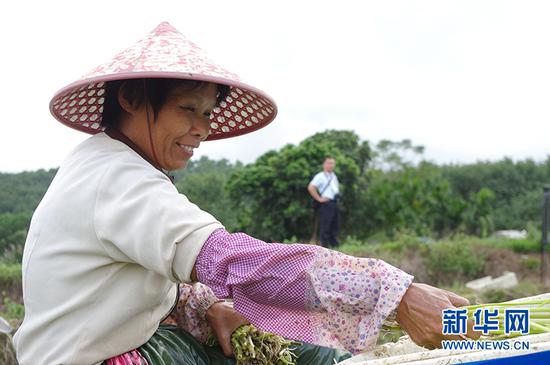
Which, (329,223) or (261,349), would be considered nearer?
(261,349)

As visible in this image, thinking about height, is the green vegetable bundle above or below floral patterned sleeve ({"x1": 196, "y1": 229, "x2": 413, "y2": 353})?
below

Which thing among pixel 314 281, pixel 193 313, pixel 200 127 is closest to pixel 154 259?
pixel 314 281

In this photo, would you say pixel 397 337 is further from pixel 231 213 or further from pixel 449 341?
pixel 231 213

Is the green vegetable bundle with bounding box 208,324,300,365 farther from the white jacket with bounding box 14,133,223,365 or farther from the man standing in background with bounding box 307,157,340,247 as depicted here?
the man standing in background with bounding box 307,157,340,247

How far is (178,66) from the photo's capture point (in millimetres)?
1597

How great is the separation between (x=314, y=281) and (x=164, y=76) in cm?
60

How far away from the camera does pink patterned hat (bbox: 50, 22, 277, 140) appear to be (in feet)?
5.20

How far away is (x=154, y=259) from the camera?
1427 mm

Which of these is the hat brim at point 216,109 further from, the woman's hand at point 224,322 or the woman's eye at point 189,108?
the woman's hand at point 224,322

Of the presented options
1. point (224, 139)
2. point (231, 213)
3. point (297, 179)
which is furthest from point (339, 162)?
point (224, 139)

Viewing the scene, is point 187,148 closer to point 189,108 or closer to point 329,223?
point 189,108

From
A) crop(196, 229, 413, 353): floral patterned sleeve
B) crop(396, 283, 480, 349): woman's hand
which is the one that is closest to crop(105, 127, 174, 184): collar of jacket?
crop(196, 229, 413, 353): floral patterned sleeve

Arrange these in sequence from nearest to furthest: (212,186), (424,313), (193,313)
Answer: (424,313)
(193,313)
(212,186)

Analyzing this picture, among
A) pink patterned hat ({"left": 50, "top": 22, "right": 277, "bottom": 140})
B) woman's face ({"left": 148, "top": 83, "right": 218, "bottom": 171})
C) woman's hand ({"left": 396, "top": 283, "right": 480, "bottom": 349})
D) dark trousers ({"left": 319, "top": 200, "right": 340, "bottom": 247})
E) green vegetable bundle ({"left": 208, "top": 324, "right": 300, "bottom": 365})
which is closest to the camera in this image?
woman's hand ({"left": 396, "top": 283, "right": 480, "bottom": 349})
